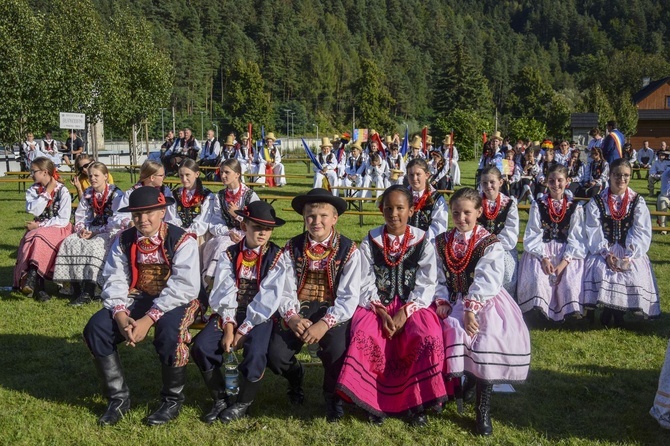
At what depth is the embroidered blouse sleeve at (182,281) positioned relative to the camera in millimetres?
3928

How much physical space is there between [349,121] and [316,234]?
75753 mm

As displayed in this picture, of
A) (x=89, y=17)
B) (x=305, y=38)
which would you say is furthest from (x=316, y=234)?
(x=305, y=38)

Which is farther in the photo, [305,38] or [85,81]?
[305,38]

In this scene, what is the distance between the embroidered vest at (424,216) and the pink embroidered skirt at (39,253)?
142 inches

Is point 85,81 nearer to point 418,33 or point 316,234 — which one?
point 316,234

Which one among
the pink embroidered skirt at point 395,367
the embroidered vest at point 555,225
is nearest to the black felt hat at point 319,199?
the pink embroidered skirt at point 395,367

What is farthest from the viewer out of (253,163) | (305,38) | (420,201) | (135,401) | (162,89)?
(305,38)

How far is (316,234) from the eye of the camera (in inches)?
155

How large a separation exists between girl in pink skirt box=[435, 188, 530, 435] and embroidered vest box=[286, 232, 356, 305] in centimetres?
65

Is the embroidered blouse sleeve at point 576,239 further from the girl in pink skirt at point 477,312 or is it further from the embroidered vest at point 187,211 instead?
the embroidered vest at point 187,211

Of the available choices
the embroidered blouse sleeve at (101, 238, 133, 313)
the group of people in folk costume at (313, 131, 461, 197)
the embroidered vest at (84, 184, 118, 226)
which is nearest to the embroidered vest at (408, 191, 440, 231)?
the embroidered blouse sleeve at (101, 238, 133, 313)

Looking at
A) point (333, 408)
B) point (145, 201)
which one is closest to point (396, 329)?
point (333, 408)

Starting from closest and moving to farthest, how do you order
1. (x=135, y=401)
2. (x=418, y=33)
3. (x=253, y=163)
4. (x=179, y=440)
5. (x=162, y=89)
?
(x=179, y=440) → (x=135, y=401) → (x=253, y=163) → (x=162, y=89) → (x=418, y=33)

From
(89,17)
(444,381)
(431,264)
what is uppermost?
(89,17)
